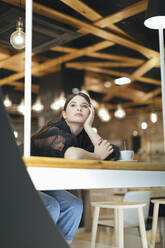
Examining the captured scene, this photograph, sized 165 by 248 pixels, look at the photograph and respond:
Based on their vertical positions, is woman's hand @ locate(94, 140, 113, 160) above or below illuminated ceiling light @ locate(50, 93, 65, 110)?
below

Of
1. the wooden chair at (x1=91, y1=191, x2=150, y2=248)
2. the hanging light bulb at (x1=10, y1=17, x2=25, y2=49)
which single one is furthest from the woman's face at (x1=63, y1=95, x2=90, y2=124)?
the hanging light bulb at (x1=10, y1=17, x2=25, y2=49)

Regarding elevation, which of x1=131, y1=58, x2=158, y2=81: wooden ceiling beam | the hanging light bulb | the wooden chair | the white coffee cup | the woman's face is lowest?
the wooden chair

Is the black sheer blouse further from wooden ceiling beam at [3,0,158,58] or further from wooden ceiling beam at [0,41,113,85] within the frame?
wooden ceiling beam at [0,41,113,85]

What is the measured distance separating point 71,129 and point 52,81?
17.3ft

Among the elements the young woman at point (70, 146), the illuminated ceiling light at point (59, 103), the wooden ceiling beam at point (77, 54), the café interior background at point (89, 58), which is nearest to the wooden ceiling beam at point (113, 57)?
the café interior background at point (89, 58)

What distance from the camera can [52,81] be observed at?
23.8 ft

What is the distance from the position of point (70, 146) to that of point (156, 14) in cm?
151

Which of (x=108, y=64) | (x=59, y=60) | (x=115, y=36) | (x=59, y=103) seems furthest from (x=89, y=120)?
(x=108, y=64)

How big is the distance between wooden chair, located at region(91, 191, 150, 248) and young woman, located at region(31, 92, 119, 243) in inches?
19.5

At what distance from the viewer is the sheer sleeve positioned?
1668mm

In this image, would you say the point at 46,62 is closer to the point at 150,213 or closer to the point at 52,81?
the point at 52,81

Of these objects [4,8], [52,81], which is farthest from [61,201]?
[52,81]

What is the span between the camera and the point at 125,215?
9.71 feet

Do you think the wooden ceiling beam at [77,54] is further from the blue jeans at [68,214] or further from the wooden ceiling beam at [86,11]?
the blue jeans at [68,214]
